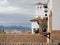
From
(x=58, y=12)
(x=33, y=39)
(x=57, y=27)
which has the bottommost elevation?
(x=33, y=39)

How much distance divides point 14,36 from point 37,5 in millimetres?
28791

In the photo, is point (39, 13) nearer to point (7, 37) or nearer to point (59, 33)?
point (7, 37)

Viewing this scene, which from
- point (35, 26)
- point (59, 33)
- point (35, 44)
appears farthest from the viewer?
point (35, 26)

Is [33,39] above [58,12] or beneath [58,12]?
beneath

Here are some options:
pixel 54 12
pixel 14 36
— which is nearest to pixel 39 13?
pixel 14 36

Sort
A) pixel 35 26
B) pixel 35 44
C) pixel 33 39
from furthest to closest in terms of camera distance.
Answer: pixel 35 26 → pixel 33 39 → pixel 35 44

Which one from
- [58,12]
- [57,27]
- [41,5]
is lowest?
[57,27]

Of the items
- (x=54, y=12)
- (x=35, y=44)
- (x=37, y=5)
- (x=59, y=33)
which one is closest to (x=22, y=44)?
(x=35, y=44)

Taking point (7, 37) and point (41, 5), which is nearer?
point (7, 37)

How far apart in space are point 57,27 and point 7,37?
6697 mm

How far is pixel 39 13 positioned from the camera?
45.0 m

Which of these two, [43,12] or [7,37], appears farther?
[43,12]

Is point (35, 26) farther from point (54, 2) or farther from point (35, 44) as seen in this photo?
point (35, 44)

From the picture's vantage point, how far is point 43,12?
44.5 meters
